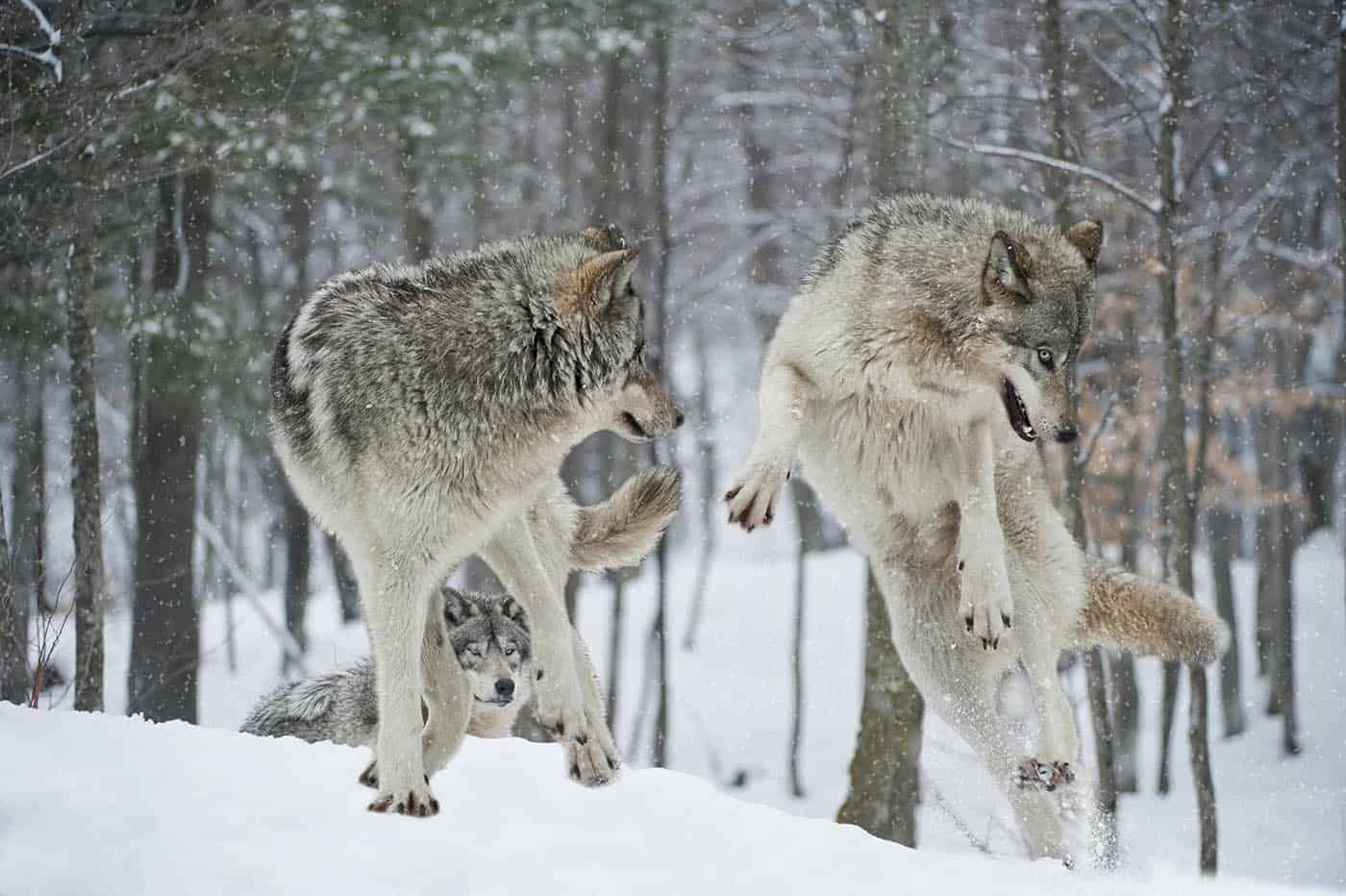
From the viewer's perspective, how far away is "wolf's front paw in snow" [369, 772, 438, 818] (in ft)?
11.1

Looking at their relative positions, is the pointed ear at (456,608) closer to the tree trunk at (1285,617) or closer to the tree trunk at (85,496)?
the tree trunk at (85,496)

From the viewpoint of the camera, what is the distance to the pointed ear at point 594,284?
3758 mm

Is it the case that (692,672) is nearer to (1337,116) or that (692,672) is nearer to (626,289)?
(1337,116)

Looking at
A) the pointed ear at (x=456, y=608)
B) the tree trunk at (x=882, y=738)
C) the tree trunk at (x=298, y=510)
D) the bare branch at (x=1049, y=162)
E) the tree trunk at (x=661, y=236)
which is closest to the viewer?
the pointed ear at (x=456, y=608)

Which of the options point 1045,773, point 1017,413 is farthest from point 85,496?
point 1045,773

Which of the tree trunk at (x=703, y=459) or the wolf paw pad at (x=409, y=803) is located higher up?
the wolf paw pad at (x=409, y=803)

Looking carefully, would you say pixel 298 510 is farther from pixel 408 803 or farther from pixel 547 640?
pixel 408 803

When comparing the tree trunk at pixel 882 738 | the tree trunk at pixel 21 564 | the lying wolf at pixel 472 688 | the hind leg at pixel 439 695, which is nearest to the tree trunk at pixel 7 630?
the tree trunk at pixel 21 564

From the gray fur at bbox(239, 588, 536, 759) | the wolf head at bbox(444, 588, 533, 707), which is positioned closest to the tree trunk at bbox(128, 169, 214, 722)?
the gray fur at bbox(239, 588, 536, 759)

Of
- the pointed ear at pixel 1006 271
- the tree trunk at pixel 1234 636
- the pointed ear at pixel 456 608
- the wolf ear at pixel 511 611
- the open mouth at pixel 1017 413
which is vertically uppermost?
the pointed ear at pixel 1006 271

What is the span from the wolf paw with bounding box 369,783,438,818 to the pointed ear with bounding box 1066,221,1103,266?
3.24 metres

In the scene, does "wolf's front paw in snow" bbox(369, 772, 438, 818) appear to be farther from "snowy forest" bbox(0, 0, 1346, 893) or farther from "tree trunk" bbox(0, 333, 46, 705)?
"tree trunk" bbox(0, 333, 46, 705)

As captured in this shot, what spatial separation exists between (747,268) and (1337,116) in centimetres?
622

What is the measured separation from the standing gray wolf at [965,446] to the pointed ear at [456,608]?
181 cm
